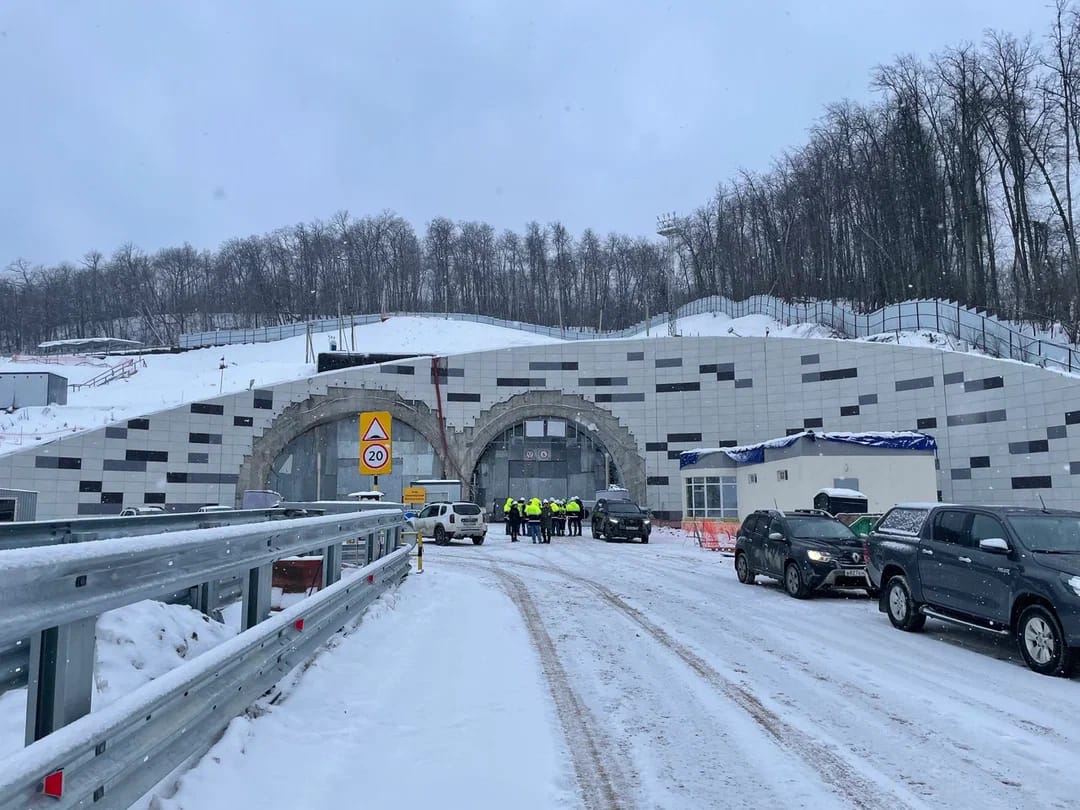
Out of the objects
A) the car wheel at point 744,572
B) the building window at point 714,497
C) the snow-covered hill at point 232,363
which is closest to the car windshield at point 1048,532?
the car wheel at point 744,572

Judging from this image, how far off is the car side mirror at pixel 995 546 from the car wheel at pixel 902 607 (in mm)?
1831

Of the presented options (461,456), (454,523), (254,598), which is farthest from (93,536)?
(461,456)

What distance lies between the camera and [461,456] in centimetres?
4628

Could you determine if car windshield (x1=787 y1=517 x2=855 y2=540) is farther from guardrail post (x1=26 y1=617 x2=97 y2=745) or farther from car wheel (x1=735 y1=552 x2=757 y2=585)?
guardrail post (x1=26 y1=617 x2=97 y2=745)

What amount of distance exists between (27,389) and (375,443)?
44.6m

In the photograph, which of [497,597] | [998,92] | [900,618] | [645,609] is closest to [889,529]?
[900,618]

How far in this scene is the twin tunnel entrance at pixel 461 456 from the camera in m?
44.3

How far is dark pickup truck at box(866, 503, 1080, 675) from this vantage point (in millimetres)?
8297

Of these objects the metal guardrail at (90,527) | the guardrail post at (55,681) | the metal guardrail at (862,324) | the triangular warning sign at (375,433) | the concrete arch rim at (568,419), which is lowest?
the guardrail post at (55,681)

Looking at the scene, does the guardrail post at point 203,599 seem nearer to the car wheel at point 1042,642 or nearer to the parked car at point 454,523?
the car wheel at point 1042,642

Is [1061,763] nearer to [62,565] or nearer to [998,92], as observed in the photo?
[62,565]

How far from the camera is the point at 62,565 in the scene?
112 inches

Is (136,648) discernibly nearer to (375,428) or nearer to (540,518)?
(375,428)

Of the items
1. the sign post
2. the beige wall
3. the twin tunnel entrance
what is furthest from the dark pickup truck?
the twin tunnel entrance
